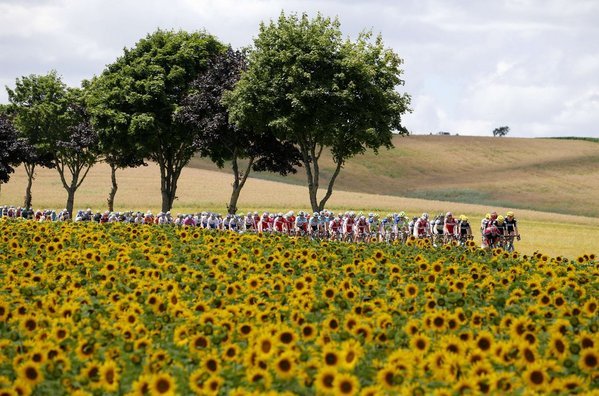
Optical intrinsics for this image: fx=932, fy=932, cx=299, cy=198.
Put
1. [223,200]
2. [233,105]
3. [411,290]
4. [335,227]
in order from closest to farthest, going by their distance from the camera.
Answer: [411,290] → [335,227] → [233,105] → [223,200]

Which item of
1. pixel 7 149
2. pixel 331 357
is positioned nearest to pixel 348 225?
pixel 331 357

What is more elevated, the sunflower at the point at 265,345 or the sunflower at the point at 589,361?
the sunflower at the point at 589,361

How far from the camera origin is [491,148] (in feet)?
523

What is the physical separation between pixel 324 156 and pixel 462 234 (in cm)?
11038

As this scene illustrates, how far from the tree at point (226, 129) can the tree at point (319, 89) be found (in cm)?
347

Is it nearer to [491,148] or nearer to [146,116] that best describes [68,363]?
[146,116]

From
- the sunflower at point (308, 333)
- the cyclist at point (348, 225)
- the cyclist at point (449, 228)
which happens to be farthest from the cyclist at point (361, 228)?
the sunflower at point (308, 333)

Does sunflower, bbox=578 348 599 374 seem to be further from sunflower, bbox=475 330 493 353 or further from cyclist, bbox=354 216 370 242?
cyclist, bbox=354 216 370 242

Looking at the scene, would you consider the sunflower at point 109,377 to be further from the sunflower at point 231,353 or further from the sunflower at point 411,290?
the sunflower at point 411,290

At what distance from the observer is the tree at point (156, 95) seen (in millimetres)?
62281

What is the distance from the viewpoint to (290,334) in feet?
34.1

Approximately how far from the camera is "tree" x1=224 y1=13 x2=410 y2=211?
52.8 m

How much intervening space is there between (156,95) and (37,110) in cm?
1681

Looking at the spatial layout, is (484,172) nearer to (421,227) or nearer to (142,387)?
(421,227)
